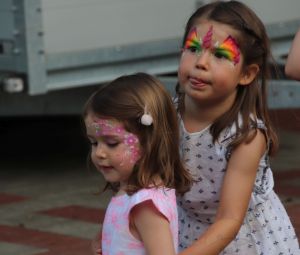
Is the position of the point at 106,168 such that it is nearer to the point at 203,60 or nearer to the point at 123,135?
the point at 123,135

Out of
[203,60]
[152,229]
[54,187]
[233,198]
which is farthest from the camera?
[54,187]

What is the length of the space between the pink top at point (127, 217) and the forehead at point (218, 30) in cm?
51

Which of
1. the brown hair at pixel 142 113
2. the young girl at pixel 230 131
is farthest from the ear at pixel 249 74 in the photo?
the brown hair at pixel 142 113

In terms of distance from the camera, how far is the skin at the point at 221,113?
9.06 ft

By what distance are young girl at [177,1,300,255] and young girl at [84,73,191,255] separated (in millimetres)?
180

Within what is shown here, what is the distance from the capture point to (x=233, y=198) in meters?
2.81

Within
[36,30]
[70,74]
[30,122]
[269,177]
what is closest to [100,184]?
[70,74]

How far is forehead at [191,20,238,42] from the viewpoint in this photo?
2951mm

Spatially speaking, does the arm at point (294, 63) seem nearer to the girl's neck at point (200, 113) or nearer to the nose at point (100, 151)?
the girl's neck at point (200, 113)

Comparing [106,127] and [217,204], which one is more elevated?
[106,127]

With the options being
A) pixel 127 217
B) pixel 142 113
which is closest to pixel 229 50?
pixel 142 113

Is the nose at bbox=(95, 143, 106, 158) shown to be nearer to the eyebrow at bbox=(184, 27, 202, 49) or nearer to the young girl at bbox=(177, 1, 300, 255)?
the young girl at bbox=(177, 1, 300, 255)

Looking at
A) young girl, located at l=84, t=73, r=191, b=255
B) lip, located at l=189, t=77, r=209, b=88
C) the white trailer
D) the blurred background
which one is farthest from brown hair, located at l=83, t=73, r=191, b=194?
the white trailer

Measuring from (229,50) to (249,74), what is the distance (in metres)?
0.14
